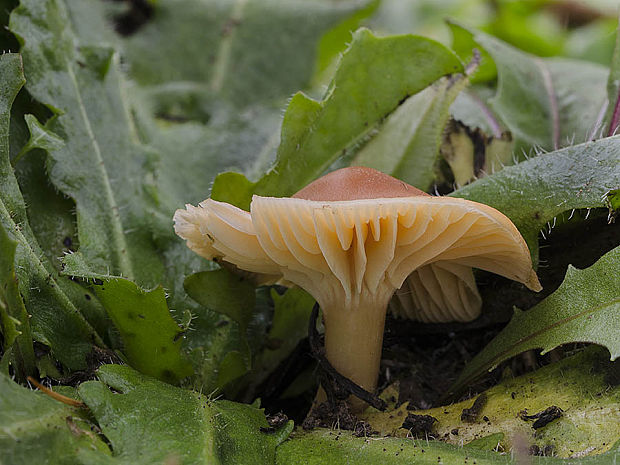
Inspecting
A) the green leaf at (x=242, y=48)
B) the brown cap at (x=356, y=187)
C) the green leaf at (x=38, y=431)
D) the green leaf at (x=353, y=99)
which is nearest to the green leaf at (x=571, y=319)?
the brown cap at (x=356, y=187)

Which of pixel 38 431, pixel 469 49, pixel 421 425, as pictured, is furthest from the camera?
pixel 469 49

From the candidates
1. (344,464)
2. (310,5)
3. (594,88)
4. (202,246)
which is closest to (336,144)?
(202,246)

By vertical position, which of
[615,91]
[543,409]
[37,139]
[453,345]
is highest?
[37,139]

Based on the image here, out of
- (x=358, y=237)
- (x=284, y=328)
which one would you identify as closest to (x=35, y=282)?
(x=284, y=328)

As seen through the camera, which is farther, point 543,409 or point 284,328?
point 284,328

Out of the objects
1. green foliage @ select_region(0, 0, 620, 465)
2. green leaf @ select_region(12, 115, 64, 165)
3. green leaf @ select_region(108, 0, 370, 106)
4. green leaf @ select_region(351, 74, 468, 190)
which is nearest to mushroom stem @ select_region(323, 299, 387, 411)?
green foliage @ select_region(0, 0, 620, 465)

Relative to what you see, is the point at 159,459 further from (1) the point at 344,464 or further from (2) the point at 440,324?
(2) the point at 440,324

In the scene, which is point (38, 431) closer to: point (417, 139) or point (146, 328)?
point (146, 328)
